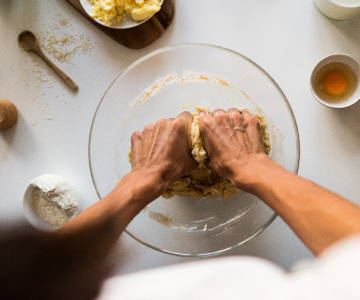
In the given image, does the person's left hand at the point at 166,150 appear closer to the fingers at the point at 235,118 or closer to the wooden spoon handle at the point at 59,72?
the fingers at the point at 235,118

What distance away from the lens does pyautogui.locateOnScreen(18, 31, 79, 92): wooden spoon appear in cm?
99

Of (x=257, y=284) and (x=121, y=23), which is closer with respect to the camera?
(x=257, y=284)

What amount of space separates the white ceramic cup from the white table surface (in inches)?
0.8

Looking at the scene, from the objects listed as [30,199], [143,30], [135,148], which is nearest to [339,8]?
[143,30]

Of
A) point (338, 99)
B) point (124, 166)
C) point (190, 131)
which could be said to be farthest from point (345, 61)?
point (124, 166)

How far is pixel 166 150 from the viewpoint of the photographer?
2.85ft

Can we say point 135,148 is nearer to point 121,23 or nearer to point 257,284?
point 121,23

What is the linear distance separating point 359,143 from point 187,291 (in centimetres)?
60

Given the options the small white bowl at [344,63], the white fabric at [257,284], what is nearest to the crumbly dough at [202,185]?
the small white bowl at [344,63]

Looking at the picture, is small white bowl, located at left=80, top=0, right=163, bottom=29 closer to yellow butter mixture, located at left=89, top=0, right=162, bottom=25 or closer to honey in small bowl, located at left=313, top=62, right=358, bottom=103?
yellow butter mixture, located at left=89, top=0, right=162, bottom=25

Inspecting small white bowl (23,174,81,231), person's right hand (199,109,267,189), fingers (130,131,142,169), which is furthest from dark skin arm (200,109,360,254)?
small white bowl (23,174,81,231)

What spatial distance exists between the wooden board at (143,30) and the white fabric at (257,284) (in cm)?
57

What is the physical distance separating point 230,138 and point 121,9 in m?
0.36

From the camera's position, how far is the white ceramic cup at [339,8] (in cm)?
87
